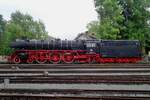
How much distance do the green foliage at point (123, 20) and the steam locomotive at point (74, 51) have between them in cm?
1567

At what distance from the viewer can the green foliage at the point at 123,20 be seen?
51938 mm

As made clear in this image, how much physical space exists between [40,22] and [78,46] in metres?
73.3

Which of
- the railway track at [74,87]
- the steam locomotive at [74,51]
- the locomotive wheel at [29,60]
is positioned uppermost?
the steam locomotive at [74,51]

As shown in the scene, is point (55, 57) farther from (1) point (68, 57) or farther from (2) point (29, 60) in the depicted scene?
(2) point (29, 60)

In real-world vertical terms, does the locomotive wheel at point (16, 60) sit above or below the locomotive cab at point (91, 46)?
below

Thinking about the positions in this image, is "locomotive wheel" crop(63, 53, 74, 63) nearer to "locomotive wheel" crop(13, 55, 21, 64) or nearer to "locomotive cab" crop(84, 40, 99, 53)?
"locomotive cab" crop(84, 40, 99, 53)

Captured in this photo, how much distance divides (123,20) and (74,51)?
22.4 meters

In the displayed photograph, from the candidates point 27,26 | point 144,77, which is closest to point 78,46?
point 144,77

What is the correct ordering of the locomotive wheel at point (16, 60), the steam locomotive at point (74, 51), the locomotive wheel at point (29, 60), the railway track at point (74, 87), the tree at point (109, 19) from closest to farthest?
the railway track at point (74, 87)
the locomotive wheel at point (16, 60)
the locomotive wheel at point (29, 60)
the steam locomotive at point (74, 51)
the tree at point (109, 19)

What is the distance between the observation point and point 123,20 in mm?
54781

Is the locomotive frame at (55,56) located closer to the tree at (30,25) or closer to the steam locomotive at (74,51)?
the steam locomotive at (74,51)

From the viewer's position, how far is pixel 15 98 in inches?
507

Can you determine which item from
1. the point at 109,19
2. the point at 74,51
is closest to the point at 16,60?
the point at 74,51

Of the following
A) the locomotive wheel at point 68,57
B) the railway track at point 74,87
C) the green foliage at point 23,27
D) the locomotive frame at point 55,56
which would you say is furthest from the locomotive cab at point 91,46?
the green foliage at point 23,27
